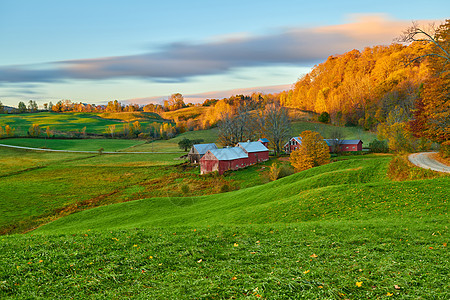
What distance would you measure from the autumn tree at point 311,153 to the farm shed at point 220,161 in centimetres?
2007

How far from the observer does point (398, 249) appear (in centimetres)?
1166

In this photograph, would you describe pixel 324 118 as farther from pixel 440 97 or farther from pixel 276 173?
pixel 440 97

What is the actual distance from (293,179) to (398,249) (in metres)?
27.8

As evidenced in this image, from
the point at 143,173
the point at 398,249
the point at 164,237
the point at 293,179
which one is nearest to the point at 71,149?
the point at 143,173

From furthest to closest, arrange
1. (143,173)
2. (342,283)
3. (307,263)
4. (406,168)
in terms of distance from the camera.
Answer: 1. (143,173)
2. (406,168)
3. (307,263)
4. (342,283)

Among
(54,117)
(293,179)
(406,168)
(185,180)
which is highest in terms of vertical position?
(54,117)

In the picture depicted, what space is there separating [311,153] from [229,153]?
23.7 metres

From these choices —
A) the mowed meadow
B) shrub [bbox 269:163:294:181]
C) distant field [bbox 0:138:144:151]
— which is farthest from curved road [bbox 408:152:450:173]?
distant field [bbox 0:138:144:151]

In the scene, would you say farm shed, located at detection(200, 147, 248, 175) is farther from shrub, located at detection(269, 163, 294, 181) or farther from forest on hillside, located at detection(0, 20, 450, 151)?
forest on hillside, located at detection(0, 20, 450, 151)

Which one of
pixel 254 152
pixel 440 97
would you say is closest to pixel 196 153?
pixel 254 152

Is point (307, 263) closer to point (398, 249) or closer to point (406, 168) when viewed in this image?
point (398, 249)

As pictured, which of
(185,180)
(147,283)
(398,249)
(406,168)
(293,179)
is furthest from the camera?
(185,180)

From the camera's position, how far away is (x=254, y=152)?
3071 inches

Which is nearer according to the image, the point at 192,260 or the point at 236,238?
the point at 192,260
